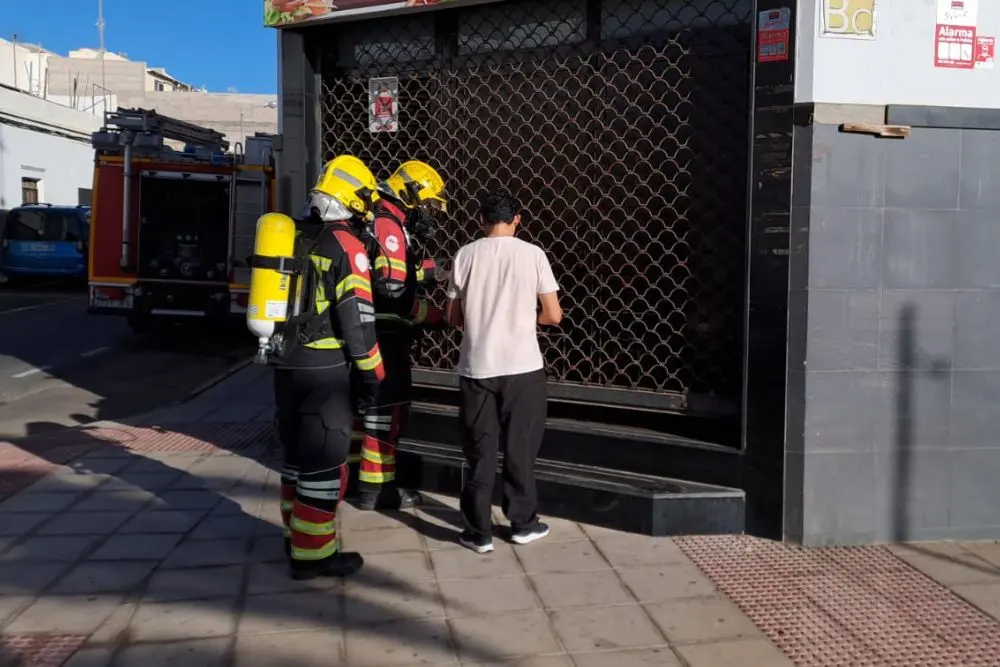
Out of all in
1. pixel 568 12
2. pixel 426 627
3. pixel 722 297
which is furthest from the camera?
pixel 568 12

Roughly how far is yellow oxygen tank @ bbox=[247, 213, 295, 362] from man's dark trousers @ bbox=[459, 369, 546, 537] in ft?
3.34

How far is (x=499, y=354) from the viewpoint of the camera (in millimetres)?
4754

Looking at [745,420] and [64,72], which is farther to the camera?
[64,72]

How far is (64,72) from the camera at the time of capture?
2270 inches

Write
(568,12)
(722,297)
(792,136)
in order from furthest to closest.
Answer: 1. (568,12)
2. (722,297)
3. (792,136)

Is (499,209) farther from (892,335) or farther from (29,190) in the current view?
(29,190)

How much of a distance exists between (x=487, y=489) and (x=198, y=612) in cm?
146

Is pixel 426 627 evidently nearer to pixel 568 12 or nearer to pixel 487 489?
pixel 487 489

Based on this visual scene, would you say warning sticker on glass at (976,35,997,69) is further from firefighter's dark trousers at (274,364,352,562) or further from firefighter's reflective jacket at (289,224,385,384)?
firefighter's dark trousers at (274,364,352,562)

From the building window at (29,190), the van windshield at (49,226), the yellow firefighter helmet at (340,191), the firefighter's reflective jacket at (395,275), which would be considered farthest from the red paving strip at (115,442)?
the building window at (29,190)

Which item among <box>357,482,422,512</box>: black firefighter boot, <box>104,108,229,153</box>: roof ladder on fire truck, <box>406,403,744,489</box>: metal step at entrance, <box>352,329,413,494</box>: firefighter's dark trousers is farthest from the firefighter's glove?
<box>104,108,229,153</box>: roof ladder on fire truck

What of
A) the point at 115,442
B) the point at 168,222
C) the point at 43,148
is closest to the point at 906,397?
the point at 115,442

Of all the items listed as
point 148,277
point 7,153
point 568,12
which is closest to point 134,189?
point 148,277

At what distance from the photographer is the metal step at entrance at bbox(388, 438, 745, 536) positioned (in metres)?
5.10
